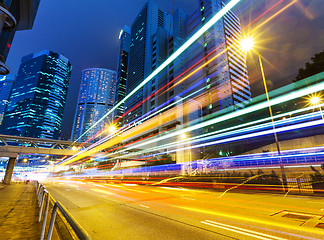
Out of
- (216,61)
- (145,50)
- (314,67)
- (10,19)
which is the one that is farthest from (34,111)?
(314,67)

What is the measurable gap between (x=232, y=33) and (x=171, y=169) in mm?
110494

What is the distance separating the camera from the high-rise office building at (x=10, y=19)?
62.8ft

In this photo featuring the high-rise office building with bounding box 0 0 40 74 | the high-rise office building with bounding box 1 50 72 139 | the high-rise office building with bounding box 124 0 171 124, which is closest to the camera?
the high-rise office building with bounding box 0 0 40 74

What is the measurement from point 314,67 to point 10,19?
1790 inches

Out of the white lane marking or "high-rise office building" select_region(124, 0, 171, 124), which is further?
"high-rise office building" select_region(124, 0, 171, 124)

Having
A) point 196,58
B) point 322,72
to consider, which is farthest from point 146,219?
point 196,58

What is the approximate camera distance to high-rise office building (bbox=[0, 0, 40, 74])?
19148mm

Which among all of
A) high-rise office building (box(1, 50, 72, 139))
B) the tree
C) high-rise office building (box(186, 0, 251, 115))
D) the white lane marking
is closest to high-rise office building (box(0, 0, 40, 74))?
the white lane marking

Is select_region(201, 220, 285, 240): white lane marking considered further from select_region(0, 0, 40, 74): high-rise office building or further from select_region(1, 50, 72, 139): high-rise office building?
select_region(1, 50, 72, 139): high-rise office building

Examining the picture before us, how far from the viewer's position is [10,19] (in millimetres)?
20016

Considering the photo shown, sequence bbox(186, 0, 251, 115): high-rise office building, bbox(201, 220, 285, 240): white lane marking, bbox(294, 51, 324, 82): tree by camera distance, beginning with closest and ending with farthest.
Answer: bbox(201, 220, 285, 240): white lane marking < bbox(294, 51, 324, 82): tree < bbox(186, 0, 251, 115): high-rise office building

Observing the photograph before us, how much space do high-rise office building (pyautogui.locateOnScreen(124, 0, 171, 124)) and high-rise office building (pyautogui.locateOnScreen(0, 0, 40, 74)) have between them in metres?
76.8

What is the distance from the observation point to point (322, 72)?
26.6m

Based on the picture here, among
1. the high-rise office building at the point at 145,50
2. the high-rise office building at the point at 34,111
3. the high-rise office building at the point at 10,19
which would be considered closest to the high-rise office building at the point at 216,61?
the high-rise office building at the point at 145,50
